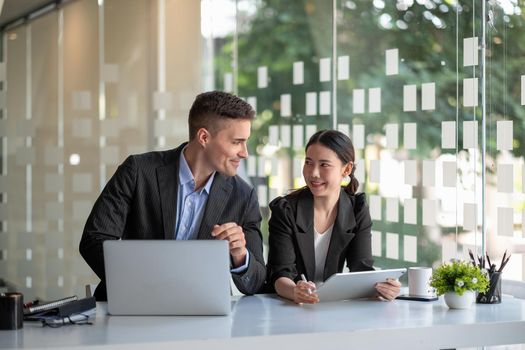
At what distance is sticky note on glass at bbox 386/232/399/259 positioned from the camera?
4.87m

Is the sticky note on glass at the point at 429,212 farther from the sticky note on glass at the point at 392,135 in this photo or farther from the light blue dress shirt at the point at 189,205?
the light blue dress shirt at the point at 189,205

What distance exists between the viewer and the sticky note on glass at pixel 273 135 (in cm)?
633

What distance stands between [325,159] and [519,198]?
1.02m

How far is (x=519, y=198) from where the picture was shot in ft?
13.0

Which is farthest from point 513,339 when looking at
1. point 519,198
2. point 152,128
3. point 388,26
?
point 152,128

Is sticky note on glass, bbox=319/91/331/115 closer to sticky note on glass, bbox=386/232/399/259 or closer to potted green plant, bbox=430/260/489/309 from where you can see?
sticky note on glass, bbox=386/232/399/259

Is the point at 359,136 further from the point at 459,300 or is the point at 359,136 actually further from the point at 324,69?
the point at 459,300

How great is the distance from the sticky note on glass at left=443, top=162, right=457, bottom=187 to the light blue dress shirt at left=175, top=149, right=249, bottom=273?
59.9 inches

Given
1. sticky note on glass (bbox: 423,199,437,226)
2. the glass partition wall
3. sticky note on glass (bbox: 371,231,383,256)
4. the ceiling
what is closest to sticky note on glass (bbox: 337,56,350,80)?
the glass partition wall

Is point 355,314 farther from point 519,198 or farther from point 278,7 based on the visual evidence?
point 278,7

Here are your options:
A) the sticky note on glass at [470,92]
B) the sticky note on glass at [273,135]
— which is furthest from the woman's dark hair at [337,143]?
the sticky note on glass at [273,135]

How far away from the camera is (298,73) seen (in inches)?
237

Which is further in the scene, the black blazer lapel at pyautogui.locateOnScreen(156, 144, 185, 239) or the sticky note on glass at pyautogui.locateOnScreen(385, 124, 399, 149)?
the sticky note on glass at pyautogui.locateOnScreen(385, 124, 399, 149)

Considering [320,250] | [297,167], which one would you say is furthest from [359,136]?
[320,250]
